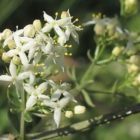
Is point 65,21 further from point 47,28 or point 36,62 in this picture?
point 36,62

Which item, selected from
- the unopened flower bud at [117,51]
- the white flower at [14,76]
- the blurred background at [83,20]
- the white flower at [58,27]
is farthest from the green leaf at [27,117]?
the blurred background at [83,20]

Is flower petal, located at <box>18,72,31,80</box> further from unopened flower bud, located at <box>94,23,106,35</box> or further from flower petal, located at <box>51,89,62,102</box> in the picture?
unopened flower bud, located at <box>94,23,106,35</box>

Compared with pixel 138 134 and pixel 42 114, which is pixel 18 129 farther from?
pixel 138 134

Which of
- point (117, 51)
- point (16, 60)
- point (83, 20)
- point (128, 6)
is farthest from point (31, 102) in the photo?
point (83, 20)

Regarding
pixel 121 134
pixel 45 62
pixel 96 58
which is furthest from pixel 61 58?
pixel 121 134

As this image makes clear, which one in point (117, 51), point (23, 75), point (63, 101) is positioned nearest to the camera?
point (23, 75)

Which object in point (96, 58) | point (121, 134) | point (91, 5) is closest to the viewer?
point (96, 58)

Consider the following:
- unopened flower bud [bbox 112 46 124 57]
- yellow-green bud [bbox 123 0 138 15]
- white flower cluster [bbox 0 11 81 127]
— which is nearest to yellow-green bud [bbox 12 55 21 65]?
white flower cluster [bbox 0 11 81 127]

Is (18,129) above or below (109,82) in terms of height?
above
